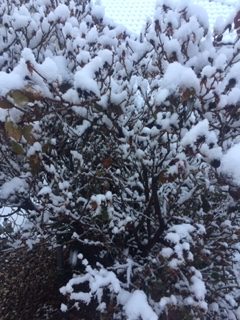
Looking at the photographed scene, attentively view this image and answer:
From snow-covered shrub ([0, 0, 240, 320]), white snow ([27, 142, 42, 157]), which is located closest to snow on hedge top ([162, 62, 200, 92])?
snow-covered shrub ([0, 0, 240, 320])

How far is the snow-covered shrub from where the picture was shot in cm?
183

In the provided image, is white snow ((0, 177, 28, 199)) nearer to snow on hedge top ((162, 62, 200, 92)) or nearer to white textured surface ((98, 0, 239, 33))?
snow on hedge top ((162, 62, 200, 92))

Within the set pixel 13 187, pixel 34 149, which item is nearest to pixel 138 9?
pixel 13 187

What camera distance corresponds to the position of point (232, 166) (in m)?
1.65

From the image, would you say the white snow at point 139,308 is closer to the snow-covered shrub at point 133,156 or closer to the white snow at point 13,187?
the snow-covered shrub at point 133,156

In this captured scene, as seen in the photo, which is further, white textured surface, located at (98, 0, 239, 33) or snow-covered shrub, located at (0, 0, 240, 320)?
white textured surface, located at (98, 0, 239, 33)

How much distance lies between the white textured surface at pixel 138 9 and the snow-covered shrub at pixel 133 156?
331cm

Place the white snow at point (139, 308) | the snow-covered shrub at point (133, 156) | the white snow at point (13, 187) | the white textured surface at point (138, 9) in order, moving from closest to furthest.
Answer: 1. the snow-covered shrub at point (133, 156)
2. the white snow at point (139, 308)
3. the white snow at point (13, 187)
4. the white textured surface at point (138, 9)

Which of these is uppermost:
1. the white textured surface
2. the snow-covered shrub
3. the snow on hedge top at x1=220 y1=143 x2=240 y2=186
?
the white textured surface

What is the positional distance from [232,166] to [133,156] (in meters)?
0.66

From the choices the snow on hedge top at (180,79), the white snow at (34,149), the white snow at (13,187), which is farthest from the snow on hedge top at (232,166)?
the white snow at (13,187)

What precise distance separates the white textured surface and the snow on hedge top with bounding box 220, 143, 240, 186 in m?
4.14

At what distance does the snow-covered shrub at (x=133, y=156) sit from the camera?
1.83 meters

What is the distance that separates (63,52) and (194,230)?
49.1 inches
